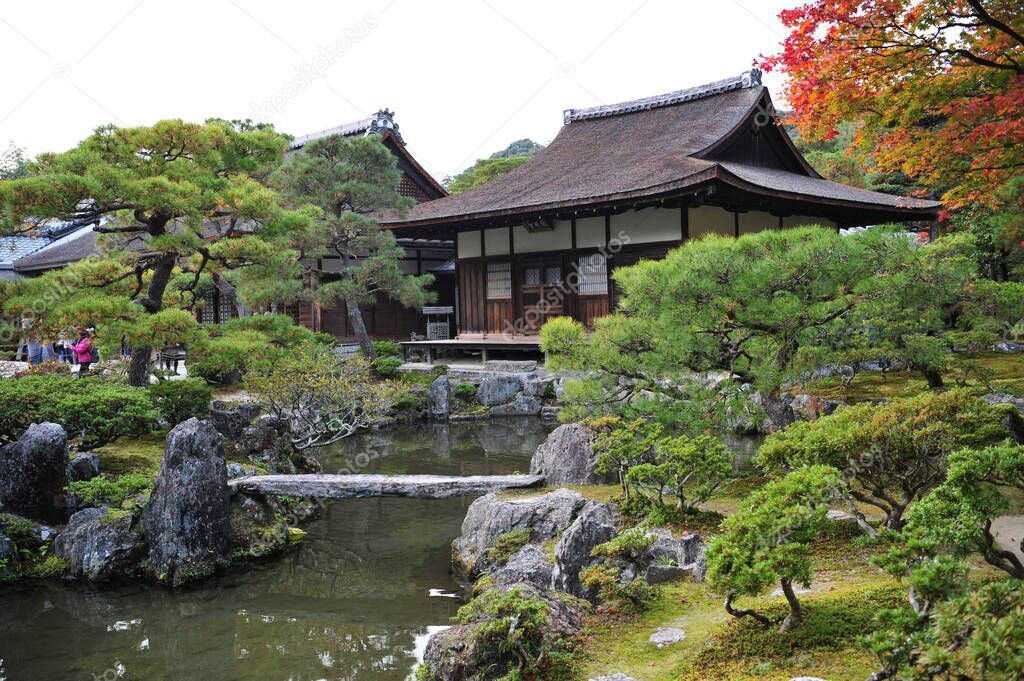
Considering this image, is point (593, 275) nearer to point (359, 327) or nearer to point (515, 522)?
point (359, 327)

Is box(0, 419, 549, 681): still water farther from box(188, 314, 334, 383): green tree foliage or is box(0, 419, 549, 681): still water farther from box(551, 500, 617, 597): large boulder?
box(188, 314, 334, 383): green tree foliage

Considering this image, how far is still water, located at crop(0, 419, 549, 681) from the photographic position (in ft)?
21.1

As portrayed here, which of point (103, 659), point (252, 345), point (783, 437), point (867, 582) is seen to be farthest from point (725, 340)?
point (103, 659)

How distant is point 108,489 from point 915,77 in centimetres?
1005

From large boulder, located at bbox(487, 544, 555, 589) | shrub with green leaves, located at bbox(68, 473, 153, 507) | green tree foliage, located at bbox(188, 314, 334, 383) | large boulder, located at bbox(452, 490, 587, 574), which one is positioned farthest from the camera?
green tree foliage, located at bbox(188, 314, 334, 383)

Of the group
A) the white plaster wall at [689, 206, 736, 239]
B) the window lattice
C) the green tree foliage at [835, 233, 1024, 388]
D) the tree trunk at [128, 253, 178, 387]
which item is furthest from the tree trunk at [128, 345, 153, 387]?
the white plaster wall at [689, 206, 736, 239]

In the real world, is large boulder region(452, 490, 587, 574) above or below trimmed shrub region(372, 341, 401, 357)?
below

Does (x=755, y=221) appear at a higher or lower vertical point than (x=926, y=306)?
higher

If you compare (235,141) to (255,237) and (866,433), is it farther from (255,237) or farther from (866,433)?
(866,433)

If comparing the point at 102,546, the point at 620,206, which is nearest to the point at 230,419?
the point at 102,546

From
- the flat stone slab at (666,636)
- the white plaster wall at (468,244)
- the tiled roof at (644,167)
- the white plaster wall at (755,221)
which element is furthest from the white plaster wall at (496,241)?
the flat stone slab at (666,636)

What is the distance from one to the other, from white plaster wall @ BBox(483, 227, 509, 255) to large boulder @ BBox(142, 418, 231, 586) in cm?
1283

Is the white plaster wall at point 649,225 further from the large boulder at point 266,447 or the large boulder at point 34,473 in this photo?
the large boulder at point 34,473

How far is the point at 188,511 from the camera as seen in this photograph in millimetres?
8594
